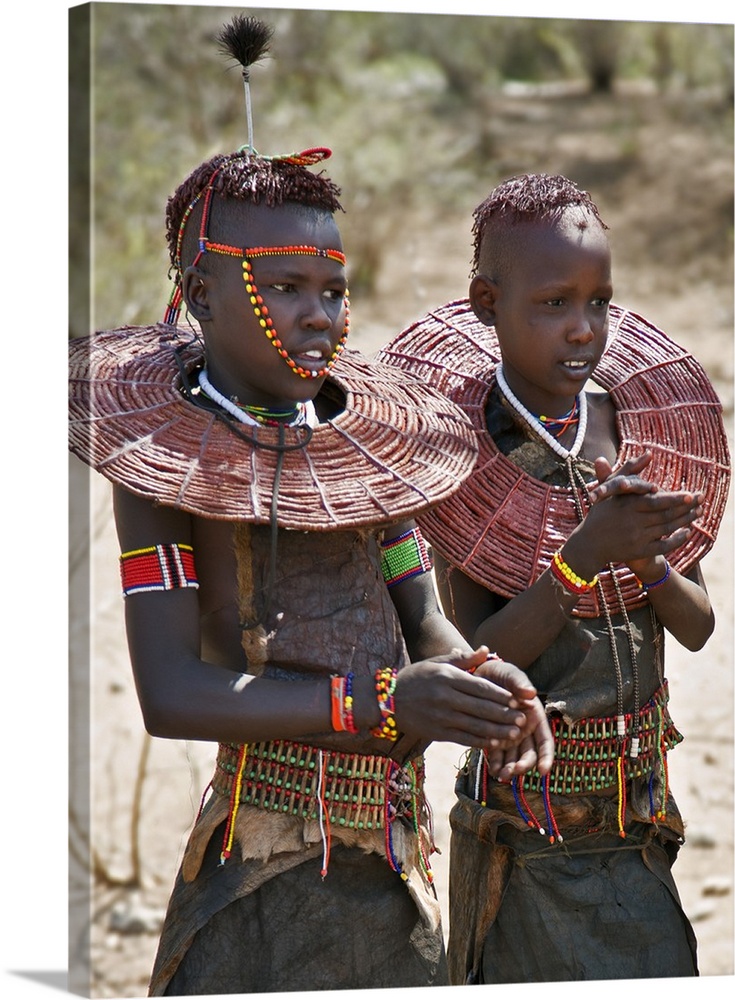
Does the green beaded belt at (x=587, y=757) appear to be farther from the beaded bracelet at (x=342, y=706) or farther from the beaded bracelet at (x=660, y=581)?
the beaded bracelet at (x=342, y=706)

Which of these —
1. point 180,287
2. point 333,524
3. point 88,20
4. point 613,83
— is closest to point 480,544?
point 333,524

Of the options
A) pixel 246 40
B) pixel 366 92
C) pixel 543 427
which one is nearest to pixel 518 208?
pixel 543 427

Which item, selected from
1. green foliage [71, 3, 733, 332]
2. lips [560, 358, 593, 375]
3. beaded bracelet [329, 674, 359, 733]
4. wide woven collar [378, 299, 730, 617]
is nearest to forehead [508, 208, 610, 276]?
lips [560, 358, 593, 375]

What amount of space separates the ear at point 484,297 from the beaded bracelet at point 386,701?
0.98 m

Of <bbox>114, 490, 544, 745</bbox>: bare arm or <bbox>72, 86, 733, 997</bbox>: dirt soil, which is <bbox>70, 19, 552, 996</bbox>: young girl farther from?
<bbox>72, 86, 733, 997</bbox>: dirt soil

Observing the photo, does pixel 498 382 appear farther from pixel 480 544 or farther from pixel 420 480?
pixel 420 480

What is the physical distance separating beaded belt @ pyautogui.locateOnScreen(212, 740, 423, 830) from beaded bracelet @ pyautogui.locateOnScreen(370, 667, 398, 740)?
0.20 m

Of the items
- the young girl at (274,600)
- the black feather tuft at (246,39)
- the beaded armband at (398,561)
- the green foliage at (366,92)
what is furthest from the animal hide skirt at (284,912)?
the green foliage at (366,92)

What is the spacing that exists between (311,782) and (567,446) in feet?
3.20

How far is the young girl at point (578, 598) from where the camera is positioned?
307 cm

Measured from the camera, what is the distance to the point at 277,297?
2602mm

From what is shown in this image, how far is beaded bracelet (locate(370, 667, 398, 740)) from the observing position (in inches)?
97.5

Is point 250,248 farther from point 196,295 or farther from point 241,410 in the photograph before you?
point 241,410

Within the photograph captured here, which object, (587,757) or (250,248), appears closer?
(250,248)
